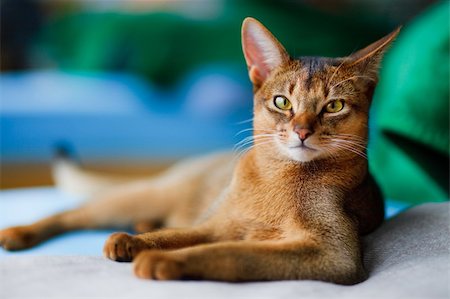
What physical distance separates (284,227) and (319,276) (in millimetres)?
154

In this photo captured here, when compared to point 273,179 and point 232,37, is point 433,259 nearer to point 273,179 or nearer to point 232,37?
point 273,179

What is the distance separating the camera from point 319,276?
41.4 inches

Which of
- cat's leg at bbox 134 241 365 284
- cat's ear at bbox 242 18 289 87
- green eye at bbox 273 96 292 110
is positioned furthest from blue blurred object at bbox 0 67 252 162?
cat's leg at bbox 134 241 365 284

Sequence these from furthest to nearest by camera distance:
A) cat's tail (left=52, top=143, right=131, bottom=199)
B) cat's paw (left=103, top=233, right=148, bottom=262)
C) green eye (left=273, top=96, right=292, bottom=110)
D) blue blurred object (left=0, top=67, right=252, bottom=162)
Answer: blue blurred object (left=0, top=67, right=252, bottom=162) < cat's tail (left=52, top=143, right=131, bottom=199) < green eye (left=273, top=96, right=292, bottom=110) < cat's paw (left=103, top=233, right=148, bottom=262)

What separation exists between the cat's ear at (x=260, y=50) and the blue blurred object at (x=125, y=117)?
1.70 meters

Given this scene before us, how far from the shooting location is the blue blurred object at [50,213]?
1484 millimetres

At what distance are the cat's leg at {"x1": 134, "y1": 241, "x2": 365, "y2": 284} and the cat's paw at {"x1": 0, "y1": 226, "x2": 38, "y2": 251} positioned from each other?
0.58 metres

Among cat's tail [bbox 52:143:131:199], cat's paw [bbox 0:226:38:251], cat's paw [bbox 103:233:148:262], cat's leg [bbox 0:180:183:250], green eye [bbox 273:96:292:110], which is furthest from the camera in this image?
cat's tail [bbox 52:143:131:199]

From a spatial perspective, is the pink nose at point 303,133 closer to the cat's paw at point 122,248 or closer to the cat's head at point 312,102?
the cat's head at point 312,102

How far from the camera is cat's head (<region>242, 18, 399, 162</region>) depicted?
3.92 ft

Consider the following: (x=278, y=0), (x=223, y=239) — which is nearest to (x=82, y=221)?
(x=223, y=239)

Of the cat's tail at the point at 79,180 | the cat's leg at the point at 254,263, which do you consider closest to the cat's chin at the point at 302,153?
the cat's leg at the point at 254,263

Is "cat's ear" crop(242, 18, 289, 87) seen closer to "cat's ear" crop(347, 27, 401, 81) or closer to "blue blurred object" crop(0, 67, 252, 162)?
"cat's ear" crop(347, 27, 401, 81)

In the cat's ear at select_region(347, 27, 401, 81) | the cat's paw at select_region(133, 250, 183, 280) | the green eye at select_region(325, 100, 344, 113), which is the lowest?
the cat's paw at select_region(133, 250, 183, 280)
